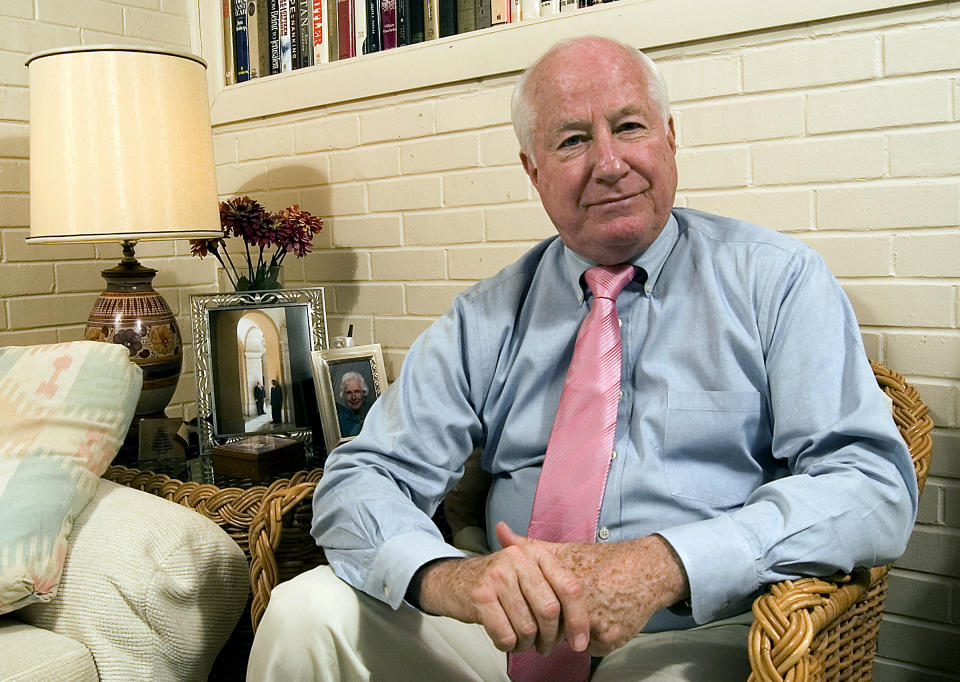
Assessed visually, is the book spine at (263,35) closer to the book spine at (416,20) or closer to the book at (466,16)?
the book spine at (416,20)

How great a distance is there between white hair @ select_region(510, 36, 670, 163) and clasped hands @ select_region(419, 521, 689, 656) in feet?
2.31

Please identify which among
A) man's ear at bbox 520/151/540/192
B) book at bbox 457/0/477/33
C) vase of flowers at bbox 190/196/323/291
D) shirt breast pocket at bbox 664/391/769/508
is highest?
book at bbox 457/0/477/33

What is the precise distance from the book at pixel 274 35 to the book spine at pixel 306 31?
91 mm

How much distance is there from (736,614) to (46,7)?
2.27m

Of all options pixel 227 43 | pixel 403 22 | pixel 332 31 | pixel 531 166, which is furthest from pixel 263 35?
pixel 531 166

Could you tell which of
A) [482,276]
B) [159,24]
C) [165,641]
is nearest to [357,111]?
[482,276]

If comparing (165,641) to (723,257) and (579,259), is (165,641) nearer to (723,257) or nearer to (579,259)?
(579,259)

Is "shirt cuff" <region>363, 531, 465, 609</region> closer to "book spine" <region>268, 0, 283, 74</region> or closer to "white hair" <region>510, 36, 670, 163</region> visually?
"white hair" <region>510, 36, 670, 163</region>

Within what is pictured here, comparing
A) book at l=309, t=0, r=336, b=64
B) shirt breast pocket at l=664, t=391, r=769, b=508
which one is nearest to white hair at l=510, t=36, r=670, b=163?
shirt breast pocket at l=664, t=391, r=769, b=508

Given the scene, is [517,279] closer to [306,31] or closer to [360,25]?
[360,25]

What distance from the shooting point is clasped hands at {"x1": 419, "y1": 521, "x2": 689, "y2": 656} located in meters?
1.04

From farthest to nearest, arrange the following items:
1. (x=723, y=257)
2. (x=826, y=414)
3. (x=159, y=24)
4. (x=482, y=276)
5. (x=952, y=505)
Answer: (x=159, y=24)
(x=482, y=276)
(x=952, y=505)
(x=723, y=257)
(x=826, y=414)

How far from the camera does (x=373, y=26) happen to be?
2.27 m

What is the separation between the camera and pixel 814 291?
1.28 metres
